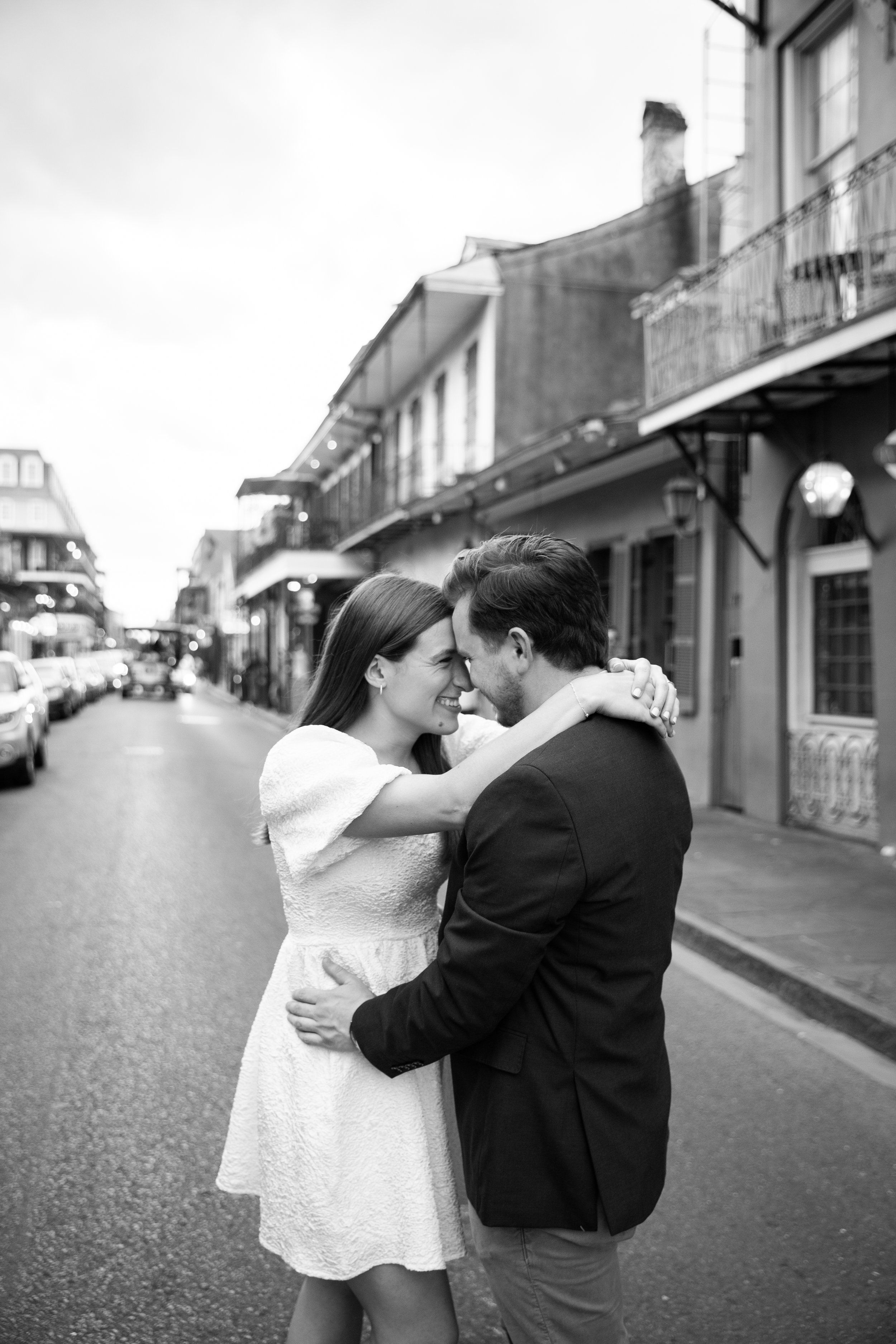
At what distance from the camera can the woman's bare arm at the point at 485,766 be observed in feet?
5.90

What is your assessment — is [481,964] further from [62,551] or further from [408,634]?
[62,551]

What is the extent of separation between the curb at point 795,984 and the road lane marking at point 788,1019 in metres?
0.03

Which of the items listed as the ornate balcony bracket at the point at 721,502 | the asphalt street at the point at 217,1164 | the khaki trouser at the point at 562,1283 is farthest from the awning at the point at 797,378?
the khaki trouser at the point at 562,1283

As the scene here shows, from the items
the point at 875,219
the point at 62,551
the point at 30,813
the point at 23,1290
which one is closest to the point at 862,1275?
the point at 23,1290

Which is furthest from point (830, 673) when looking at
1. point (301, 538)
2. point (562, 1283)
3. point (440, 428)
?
point (301, 538)

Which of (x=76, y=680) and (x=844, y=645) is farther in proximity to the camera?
(x=76, y=680)

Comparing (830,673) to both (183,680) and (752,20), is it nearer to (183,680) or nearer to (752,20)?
(752,20)

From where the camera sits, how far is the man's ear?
1.84 m

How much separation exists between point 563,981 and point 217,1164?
8.41 ft

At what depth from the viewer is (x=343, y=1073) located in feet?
6.56

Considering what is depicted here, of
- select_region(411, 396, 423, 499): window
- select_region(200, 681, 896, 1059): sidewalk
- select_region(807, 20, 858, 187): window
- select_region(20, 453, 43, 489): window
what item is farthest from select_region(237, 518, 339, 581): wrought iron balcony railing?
select_region(20, 453, 43, 489): window

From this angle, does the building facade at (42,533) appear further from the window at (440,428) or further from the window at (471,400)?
the window at (471,400)

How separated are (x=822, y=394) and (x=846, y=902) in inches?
185

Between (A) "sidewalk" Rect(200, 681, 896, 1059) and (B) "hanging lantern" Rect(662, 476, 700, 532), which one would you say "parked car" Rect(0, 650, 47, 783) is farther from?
(A) "sidewalk" Rect(200, 681, 896, 1059)
